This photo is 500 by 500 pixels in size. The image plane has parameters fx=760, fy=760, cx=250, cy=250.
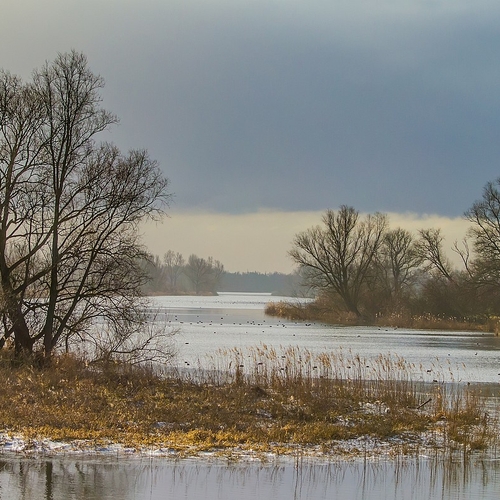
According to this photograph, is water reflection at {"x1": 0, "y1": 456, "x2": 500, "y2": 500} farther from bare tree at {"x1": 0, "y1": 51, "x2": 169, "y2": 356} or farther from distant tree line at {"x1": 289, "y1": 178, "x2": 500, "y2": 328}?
distant tree line at {"x1": 289, "y1": 178, "x2": 500, "y2": 328}

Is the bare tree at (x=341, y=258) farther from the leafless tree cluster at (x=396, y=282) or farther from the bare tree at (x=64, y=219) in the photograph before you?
the bare tree at (x=64, y=219)

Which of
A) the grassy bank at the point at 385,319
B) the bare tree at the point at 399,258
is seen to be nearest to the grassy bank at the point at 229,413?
the grassy bank at the point at 385,319

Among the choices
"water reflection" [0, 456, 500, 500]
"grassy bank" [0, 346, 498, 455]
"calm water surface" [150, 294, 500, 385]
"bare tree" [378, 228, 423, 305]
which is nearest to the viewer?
"water reflection" [0, 456, 500, 500]

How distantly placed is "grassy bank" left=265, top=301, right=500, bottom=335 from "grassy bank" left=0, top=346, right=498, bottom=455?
4066cm

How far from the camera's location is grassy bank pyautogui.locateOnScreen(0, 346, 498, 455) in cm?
1291

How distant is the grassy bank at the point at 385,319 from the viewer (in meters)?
63.3

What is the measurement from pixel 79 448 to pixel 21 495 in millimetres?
2756

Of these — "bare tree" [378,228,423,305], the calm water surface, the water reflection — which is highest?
"bare tree" [378,228,423,305]

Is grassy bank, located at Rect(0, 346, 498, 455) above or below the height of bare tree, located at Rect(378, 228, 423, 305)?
below

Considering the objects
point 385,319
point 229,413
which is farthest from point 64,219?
point 385,319

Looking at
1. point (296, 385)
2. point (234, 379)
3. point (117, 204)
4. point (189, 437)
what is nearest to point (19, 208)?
point (117, 204)

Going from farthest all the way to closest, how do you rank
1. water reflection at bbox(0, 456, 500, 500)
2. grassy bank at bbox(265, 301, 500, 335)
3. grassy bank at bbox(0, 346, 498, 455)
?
grassy bank at bbox(265, 301, 500, 335), grassy bank at bbox(0, 346, 498, 455), water reflection at bbox(0, 456, 500, 500)

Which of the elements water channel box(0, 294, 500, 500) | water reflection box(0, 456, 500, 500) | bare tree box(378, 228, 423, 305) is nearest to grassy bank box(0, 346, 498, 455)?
water channel box(0, 294, 500, 500)

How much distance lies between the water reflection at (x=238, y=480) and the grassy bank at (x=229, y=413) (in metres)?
1.06
